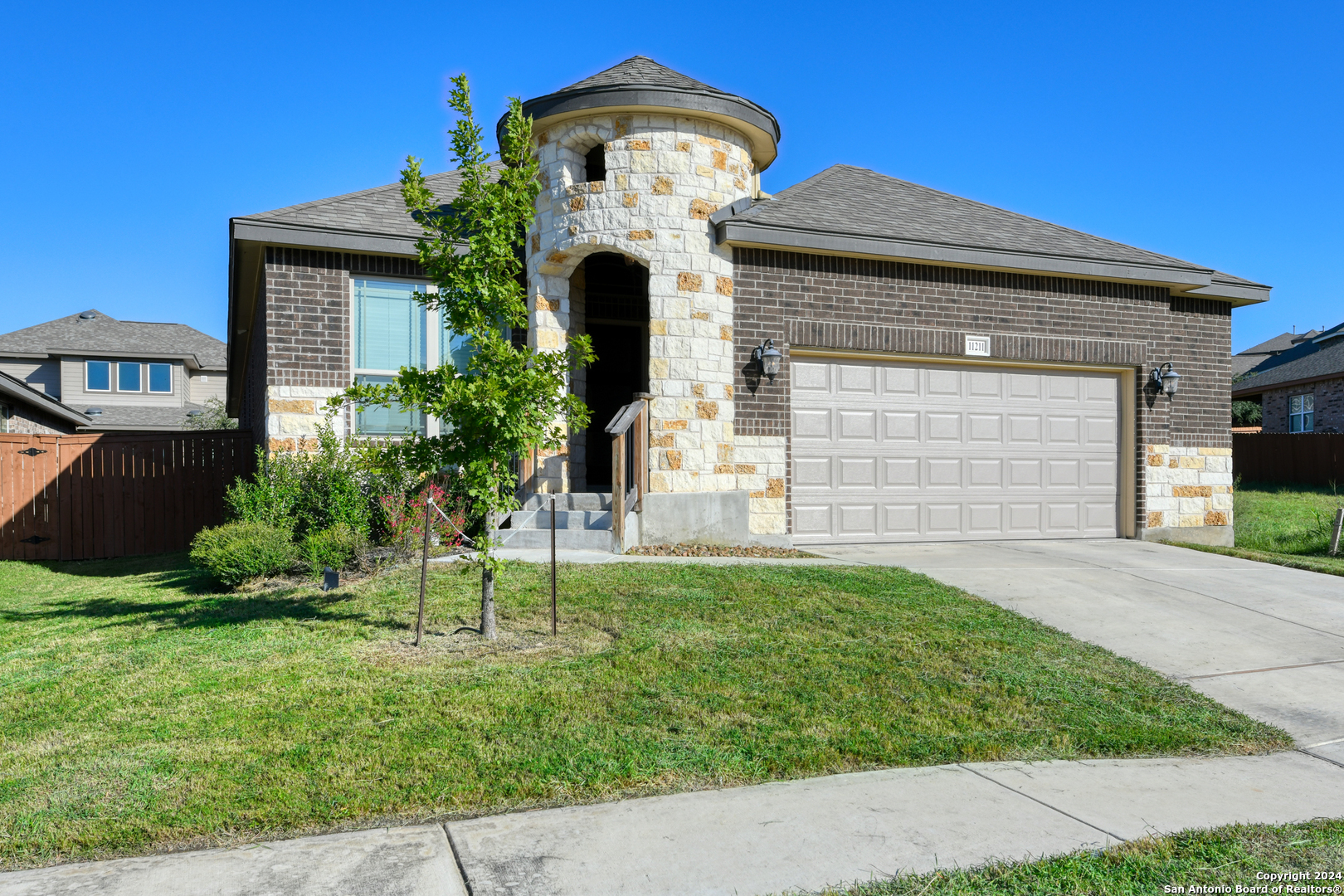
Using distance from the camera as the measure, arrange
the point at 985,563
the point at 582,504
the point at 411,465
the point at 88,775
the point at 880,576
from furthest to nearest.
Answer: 1. the point at 582,504
2. the point at 985,563
3. the point at 880,576
4. the point at 411,465
5. the point at 88,775

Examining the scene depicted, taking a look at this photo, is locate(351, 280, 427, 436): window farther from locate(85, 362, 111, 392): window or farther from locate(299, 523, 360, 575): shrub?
locate(85, 362, 111, 392): window

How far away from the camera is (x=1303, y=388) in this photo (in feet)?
94.8

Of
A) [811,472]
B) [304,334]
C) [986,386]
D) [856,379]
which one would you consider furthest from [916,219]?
[304,334]

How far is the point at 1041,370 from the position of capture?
12.2 meters

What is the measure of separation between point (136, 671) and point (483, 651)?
83.9 inches

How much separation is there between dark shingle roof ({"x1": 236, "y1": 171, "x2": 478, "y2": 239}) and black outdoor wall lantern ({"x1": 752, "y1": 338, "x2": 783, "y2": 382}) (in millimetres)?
4263

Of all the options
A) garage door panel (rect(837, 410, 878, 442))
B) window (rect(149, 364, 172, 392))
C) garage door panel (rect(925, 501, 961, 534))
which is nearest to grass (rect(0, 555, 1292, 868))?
garage door panel (rect(837, 410, 878, 442))

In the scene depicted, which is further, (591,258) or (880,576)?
(591,258)

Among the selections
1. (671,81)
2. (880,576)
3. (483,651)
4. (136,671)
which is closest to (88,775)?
(136,671)

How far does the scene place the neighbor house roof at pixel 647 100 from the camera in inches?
404

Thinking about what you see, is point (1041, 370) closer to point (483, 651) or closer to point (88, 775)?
point (483, 651)

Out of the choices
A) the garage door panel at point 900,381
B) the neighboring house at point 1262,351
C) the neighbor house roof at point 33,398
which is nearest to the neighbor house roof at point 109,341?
the neighbor house roof at point 33,398

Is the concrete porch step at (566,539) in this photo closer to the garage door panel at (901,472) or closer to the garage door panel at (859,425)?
the garage door panel at (859,425)

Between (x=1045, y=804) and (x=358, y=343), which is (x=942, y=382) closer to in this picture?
(x=358, y=343)
